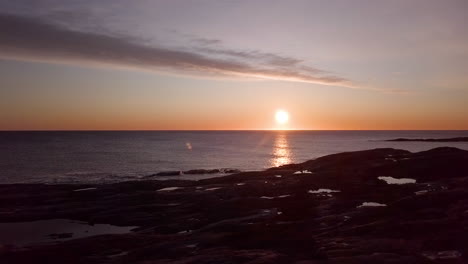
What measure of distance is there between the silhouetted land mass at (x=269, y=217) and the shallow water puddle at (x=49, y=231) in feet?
3.87

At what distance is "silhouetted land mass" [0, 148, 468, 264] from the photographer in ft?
76.5

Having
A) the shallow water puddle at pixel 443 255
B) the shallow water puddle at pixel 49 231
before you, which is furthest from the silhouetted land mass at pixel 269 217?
the shallow water puddle at pixel 49 231

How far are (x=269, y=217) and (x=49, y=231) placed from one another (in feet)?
61.5

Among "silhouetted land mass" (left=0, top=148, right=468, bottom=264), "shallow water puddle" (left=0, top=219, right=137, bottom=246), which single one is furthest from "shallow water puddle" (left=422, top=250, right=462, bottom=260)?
"shallow water puddle" (left=0, top=219, right=137, bottom=246)

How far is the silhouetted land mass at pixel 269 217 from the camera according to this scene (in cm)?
2333

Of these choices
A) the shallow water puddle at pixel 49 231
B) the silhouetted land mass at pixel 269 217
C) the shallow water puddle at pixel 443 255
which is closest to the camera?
the shallow water puddle at pixel 443 255

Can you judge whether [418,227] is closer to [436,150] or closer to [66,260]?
[66,260]

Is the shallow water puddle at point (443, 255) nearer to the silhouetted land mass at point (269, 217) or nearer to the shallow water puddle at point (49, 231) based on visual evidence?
the silhouetted land mass at point (269, 217)

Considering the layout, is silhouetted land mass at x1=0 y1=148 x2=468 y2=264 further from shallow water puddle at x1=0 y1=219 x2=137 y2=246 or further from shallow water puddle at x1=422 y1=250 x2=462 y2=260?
shallow water puddle at x1=0 y1=219 x2=137 y2=246

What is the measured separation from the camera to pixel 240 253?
24.1 meters

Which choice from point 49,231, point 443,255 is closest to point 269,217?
point 443,255

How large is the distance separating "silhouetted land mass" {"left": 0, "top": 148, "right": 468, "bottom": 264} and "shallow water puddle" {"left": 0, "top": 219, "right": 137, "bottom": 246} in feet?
3.87

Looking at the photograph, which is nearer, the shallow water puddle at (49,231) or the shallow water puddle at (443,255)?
the shallow water puddle at (443,255)

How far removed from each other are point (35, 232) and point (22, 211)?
25.4 ft
